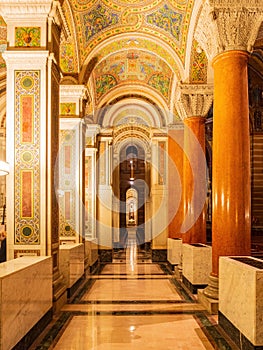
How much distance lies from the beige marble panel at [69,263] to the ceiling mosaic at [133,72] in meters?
6.39

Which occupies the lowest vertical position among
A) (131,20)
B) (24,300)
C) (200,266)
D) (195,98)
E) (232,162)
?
(200,266)

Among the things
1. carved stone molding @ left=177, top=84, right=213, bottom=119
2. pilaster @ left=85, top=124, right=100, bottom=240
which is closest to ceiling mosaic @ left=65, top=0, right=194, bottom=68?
carved stone molding @ left=177, top=84, right=213, bottom=119

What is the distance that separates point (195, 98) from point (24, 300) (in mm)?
6879

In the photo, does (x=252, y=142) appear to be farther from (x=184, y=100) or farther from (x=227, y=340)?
(x=227, y=340)

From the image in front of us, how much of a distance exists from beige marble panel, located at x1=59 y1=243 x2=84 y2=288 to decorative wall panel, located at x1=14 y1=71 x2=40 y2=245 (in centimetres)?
168

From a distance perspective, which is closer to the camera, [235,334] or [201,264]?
[235,334]

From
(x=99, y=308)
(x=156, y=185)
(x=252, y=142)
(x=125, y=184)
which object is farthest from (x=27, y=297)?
(x=125, y=184)

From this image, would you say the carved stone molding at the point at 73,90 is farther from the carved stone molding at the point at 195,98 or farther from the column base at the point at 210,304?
the column base at the point at 210,304

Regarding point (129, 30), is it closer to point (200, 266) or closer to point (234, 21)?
point (234, 21)

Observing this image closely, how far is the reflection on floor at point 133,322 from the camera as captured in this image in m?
5.29

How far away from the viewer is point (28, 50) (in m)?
6.31

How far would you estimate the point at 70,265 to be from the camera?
26.4 ft

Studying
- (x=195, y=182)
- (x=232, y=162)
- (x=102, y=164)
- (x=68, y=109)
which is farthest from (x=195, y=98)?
(x=102, y=164)

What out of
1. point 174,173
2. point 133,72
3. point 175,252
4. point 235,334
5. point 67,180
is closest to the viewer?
point 235,334
